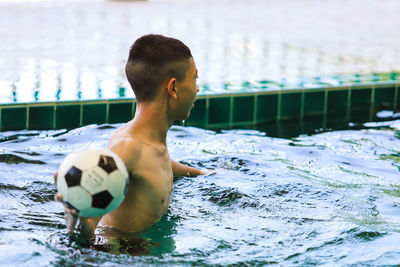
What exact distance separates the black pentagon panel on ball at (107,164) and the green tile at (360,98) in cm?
467

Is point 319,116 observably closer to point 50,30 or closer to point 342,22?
point 50,30

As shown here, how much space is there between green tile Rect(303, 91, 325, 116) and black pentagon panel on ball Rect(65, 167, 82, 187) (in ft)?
14.1

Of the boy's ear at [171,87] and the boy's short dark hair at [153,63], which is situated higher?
the boy's short dark hair at [153,63]

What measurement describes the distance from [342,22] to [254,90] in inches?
237

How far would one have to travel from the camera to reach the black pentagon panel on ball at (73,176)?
284 centimetres

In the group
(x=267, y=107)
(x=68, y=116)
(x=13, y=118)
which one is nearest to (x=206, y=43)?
(x=267, y=107)

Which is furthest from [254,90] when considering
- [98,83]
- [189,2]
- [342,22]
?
[189,2]

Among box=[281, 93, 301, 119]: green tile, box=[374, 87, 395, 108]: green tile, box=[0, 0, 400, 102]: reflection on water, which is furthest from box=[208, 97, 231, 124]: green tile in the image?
box=[374, 87, 395, 108]: green tile

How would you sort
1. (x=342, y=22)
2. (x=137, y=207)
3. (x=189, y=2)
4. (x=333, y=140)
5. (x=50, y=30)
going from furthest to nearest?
(x=189, y=2), (x=342, y=22), (x=50, y=30), (x=333, y=140), (x=137, y=207)

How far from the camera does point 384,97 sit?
7.38 m

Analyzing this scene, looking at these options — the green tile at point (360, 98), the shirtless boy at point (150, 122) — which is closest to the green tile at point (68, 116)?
the shirtless boy at point (150, 122)

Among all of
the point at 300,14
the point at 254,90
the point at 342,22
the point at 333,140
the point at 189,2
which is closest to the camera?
the point at 333,140

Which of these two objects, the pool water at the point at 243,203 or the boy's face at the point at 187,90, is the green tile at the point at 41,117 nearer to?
the pool water at the point at 243,203

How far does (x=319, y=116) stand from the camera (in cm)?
687
